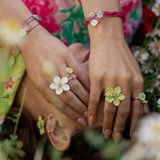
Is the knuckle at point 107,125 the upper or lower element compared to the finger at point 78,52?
lower

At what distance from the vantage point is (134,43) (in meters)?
1.36

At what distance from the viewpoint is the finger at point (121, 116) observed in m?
0.74

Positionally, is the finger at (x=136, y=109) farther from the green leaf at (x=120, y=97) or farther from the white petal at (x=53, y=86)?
the white petal at (x=53, y=86)

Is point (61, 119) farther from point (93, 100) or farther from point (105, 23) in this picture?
point (105, 23)

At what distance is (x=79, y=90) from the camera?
77 centimetres

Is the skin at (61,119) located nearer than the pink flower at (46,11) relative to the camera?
Yes

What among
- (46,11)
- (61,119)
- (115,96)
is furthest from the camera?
(46,11)

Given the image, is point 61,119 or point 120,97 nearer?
point 120,97

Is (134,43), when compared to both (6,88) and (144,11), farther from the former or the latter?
Answer: (6,88)

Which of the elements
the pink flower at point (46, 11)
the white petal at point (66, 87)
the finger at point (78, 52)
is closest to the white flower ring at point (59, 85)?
the white petal at point (66, 87)

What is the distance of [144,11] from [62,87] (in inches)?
29.3

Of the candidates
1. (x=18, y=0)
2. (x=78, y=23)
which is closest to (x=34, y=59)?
(x=18, y=0)

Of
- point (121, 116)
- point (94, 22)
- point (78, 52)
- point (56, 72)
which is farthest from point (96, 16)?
point (121, 116)

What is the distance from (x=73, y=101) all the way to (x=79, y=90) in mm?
39
